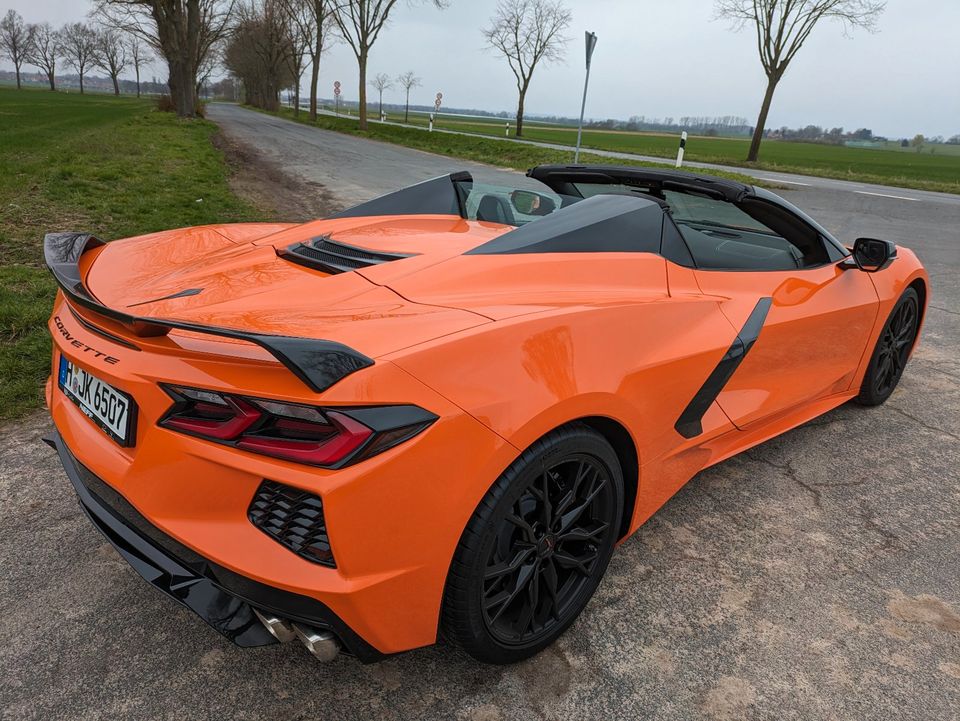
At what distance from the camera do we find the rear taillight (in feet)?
4.33

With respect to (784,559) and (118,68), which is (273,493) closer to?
(784,559)

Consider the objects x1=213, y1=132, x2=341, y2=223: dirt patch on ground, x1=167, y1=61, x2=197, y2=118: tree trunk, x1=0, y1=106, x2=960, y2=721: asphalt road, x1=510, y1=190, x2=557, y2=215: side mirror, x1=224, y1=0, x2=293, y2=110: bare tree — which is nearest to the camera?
x1=0, y1=106, x2=960, y2=721: asphalt road

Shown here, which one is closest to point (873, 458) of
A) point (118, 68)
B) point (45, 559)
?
point (45, 559)

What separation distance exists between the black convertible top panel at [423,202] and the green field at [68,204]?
6.24 ft

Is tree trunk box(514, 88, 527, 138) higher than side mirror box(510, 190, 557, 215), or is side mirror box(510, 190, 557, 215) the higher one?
tree trunk box(514, 88, 527, 138)

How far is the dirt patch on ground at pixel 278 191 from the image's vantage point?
8.66 metres

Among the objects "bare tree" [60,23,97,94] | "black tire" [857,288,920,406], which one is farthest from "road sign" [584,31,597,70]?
"bare tree" [60,23,97,94]

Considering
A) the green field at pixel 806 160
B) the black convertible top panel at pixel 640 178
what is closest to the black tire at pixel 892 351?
the black convertible top panel at pixel 640 178

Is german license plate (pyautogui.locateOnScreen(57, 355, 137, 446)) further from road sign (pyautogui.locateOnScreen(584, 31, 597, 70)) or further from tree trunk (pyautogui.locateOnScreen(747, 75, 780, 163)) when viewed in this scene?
tree trunk (pyautogui.locateOnScreen(747, 75, 780, 163))

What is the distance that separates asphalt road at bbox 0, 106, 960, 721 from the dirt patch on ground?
6.19m

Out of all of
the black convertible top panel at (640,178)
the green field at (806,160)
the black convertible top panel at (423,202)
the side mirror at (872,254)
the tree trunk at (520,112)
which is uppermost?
the tree trunk at (520,112)

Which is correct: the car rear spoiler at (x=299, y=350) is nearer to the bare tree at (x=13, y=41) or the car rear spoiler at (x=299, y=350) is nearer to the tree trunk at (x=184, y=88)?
the tree trunk at (x=184, y=88)

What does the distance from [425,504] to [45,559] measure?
5.06ft

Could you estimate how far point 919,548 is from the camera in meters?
2.42
